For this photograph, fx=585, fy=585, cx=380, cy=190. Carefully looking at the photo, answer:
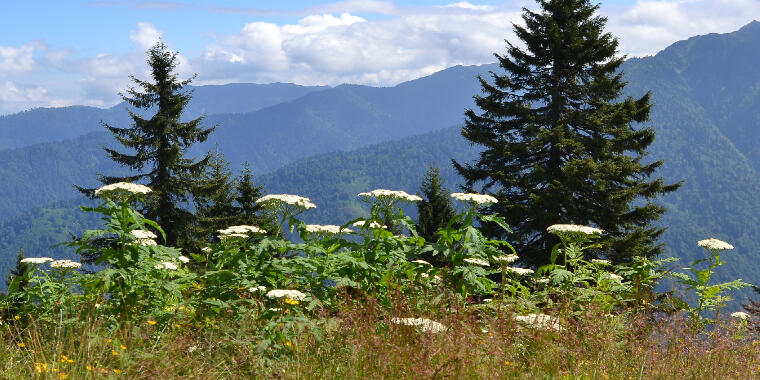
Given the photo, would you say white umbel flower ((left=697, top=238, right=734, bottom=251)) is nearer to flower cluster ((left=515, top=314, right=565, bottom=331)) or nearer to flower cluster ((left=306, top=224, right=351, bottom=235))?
flower cluster ((left=515, top=314, right=565, bottom=331))

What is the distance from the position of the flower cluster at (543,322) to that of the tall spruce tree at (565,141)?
17.3 meters

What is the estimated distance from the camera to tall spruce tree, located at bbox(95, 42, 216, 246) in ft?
96.5

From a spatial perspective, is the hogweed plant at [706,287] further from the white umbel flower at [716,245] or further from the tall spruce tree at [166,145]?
the tall spruce tree at [166,145]

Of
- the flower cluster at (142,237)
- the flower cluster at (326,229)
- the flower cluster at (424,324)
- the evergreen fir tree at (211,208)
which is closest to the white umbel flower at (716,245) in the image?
the flower cluster at (326,229)

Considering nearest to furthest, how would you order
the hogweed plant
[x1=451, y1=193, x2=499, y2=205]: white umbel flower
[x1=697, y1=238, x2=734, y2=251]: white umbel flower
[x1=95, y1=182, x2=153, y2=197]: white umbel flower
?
[x1=95, y1=182, x2=153, y2=197]: white umbel flower → [x1=451, y1=193, x2=499, y2=205]: white umbel flower → the hogweed plant → [x1=697, y1=238, x2=734, y2=251]: white umbel flower

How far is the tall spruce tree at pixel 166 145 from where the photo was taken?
2941 cm

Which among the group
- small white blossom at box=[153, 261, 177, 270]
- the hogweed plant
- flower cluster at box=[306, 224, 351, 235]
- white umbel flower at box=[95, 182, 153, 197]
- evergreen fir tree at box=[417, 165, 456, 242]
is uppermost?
white umbel flower at box=[95, 182, 153, 197]

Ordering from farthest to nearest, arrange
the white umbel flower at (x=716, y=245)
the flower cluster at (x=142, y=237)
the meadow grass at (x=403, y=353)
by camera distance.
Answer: the white umbel flower at (x=716, y=245), the flower cluster at (x=142, y=237), the meadow grass at (x=403, y=353)

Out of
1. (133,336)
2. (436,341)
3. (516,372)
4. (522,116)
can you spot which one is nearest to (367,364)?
(436,341)

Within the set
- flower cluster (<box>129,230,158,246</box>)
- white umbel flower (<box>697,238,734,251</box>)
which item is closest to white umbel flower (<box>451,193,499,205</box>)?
flower cluster (<box>129,230,158,246</box>)

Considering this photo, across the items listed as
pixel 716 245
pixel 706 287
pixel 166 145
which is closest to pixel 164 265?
pixel 706 287

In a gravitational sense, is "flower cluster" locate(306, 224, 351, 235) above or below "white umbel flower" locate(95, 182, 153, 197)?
below

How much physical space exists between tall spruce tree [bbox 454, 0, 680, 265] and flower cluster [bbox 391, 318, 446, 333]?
18003mm

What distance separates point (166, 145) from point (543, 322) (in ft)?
92.4
